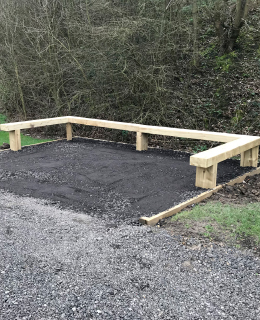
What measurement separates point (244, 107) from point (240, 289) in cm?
612

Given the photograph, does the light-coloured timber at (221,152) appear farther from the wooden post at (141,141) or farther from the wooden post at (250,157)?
the wooden post at (141,141)

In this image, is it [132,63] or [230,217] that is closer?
[230,217]

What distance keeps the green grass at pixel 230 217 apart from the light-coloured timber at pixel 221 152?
54cm

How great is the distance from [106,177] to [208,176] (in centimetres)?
136

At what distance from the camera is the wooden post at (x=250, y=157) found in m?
4.96

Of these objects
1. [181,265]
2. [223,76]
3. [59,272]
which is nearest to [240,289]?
[181,265]

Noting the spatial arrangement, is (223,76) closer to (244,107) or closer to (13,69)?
(244,107)

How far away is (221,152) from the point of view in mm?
4141

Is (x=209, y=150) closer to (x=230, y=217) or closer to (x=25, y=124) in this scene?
(x=230, y=217)

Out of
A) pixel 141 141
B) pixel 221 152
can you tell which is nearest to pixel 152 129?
pixel 141 141

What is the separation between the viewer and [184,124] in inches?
300

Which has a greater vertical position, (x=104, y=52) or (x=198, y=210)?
(x=104, y=52)

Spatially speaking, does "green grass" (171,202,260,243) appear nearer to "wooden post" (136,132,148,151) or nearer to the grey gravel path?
the grey gravel path

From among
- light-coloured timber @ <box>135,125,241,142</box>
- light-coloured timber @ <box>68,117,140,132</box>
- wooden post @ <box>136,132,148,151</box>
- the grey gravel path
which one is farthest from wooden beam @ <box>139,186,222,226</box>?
light-coloured timber @ <box>68,117,140,132</box>
